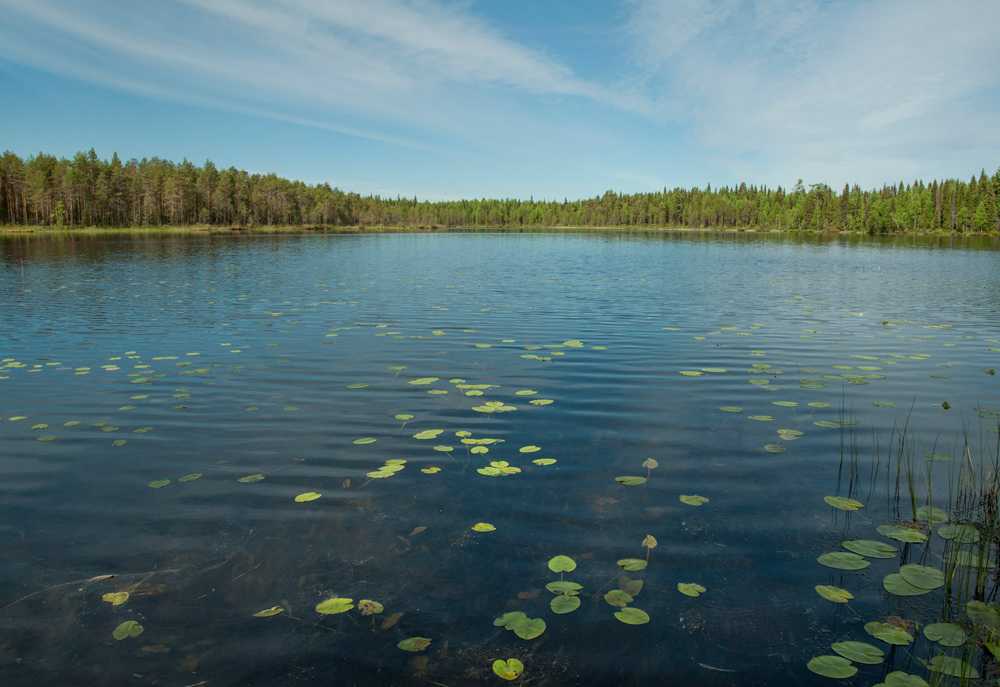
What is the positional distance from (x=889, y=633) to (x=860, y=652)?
408 mm

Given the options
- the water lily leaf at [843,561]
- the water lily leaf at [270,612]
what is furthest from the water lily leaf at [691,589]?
the water lily leaf at [270,612]

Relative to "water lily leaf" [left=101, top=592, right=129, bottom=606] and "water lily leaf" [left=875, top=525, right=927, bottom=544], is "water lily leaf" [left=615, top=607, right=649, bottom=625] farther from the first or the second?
"water lily leaf" [left=101, top=592, right=129, bottom=606]

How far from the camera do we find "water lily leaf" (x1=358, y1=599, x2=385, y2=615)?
497cm

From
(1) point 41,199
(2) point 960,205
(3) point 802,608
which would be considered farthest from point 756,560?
(2) point 960,205

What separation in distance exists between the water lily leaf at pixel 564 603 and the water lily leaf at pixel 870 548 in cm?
299

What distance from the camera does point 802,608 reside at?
4.98m

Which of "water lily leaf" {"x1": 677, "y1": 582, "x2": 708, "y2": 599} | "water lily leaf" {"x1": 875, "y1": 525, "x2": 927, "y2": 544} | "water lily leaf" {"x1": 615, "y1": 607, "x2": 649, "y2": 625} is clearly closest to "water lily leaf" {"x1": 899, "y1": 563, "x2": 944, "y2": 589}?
"water lily leaf" {"x1": 875, "y1": 525, "x2": 927, "y2": 544}

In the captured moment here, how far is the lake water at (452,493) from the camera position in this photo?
4.56 meters

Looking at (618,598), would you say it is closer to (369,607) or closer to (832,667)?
(832,667)

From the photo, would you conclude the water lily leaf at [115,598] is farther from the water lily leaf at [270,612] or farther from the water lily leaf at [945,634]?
the water lily leaf at [945,634]

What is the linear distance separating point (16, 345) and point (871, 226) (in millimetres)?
176796

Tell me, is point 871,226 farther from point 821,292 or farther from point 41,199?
point 41,199

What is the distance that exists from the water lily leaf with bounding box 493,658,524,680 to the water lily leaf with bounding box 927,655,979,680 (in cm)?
294

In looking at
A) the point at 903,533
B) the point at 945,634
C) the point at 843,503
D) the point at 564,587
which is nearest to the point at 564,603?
the point at 564,587
